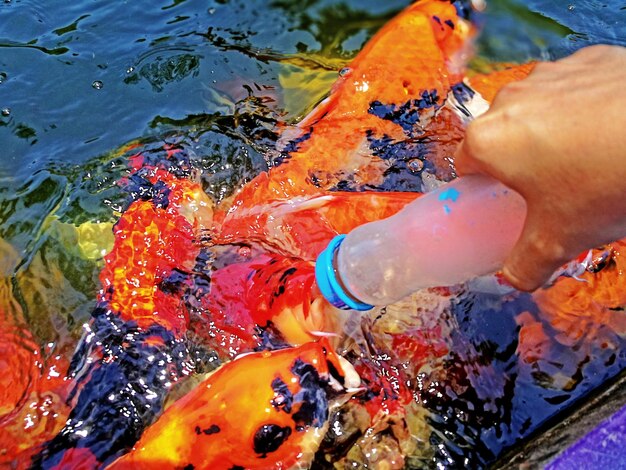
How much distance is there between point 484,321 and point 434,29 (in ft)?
6.16

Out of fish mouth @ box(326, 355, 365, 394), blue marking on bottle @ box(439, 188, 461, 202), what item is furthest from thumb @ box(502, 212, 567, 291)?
fish mouth @ box(326, 355, 365, 394)

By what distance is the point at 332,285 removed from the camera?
1997 millimetres

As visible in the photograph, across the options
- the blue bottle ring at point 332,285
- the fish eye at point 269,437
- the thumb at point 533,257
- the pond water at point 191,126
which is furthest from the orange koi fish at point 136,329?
the thumb at point 533,257

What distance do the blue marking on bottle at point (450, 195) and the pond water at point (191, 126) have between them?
0.97 meters

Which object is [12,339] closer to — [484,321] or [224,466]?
[224,466]

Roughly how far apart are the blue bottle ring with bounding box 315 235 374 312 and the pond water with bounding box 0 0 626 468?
29.0 inches

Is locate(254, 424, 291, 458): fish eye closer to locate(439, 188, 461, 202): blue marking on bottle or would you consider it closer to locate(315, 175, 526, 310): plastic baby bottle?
locate(315, 175, 526, 310): plastic baby bottle

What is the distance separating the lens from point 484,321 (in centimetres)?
272

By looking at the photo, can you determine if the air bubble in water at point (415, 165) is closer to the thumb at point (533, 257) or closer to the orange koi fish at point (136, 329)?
the orange koi fish at point (136, 329)

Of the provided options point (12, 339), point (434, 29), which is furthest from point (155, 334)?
point (434, 29)

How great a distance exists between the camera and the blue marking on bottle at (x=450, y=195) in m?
1.81

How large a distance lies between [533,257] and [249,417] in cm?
107

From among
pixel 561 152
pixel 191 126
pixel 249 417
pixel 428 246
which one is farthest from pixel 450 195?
pixel 191 126

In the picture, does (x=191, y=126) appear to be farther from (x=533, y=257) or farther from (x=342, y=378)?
(x=533, y=257)
